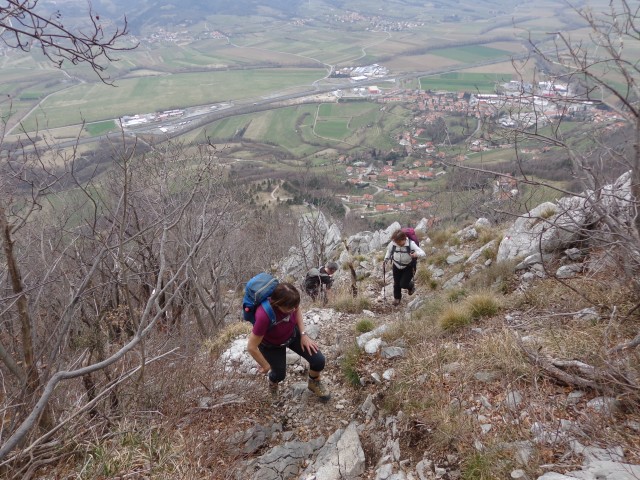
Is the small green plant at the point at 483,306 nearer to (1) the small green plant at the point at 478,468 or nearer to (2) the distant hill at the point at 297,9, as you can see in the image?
(1) the small green plant at the point at 478,468

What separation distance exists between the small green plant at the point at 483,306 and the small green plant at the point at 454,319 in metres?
0.09

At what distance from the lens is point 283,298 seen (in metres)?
3.50

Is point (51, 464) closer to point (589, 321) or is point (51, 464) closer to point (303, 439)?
point (303, 439)

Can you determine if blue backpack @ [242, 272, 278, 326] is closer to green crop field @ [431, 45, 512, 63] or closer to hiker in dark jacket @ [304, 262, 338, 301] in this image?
hiker in dark jacket @ [304, 262, 338, 301]

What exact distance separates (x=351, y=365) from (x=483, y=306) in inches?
69.6

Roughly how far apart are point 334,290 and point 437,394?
5.09 meters

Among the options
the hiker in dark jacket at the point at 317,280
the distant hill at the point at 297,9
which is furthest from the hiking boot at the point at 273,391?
the distant hill at the point at 297,9

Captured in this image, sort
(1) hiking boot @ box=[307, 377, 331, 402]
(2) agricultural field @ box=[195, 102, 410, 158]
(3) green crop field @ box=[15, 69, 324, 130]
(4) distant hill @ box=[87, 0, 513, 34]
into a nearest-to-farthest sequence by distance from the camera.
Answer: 1. (1) hiking boot @ box=[307, 377, 331, 402]
2. (3) green crop field @ box=[15, 69, 324, 130]
3. (2) agricultural field @ box=[195, 102, 410, 158]
4. (4) distant hill @ box=[87, 0, 513, 34]

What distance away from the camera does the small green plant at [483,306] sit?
15.5 feet

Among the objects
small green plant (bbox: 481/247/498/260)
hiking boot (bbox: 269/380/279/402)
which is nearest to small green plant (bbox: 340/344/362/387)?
hiking boot (bbox: 269/380/279/402)

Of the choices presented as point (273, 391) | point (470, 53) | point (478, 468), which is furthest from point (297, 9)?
point (478, 468)

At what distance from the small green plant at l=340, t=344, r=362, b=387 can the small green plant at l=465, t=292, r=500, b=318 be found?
4.82 ft

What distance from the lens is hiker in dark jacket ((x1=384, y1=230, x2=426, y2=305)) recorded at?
5.84m

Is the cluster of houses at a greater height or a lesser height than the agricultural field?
greater
